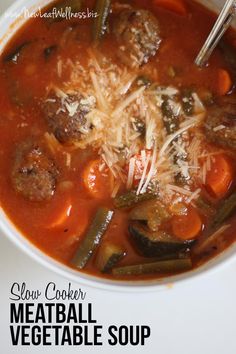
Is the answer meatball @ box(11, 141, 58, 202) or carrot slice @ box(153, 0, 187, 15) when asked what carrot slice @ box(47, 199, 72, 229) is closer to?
meatball @ box(11, 141, 58, 202)

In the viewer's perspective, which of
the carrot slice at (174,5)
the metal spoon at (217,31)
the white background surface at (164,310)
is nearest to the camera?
the metal spoon at (217,31)

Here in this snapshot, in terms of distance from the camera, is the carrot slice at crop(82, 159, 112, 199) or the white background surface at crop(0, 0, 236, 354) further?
the white background surface at crop(0, 0, 236, 354)

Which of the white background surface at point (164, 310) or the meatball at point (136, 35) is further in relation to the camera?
the white background surface at point (164, 310)

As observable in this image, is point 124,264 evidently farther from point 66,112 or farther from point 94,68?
point 94,68

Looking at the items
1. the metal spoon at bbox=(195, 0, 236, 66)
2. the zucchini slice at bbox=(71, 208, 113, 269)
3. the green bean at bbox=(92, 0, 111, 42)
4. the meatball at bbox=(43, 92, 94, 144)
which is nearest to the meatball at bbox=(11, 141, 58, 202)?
the meatball at bbox=(43, 92, 94, 144)

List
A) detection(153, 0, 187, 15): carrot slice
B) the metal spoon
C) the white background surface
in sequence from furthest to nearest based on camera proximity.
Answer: the white background surface < detection(153, 0, 187, 15): carrot slice < the metal spoon

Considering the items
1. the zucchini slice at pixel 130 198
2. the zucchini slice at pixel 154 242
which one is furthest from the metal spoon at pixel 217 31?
the zucchini slice at pixel 154 242

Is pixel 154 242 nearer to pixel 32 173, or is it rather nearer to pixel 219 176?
pixel 219 176

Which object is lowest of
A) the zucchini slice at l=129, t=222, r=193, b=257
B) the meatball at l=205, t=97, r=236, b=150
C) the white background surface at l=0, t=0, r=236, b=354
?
the white background surface at l=0, t=0, r=236, b=354

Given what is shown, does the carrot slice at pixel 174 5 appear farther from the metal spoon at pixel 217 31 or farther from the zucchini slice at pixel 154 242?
the zucchini slice at pixel 154 242
